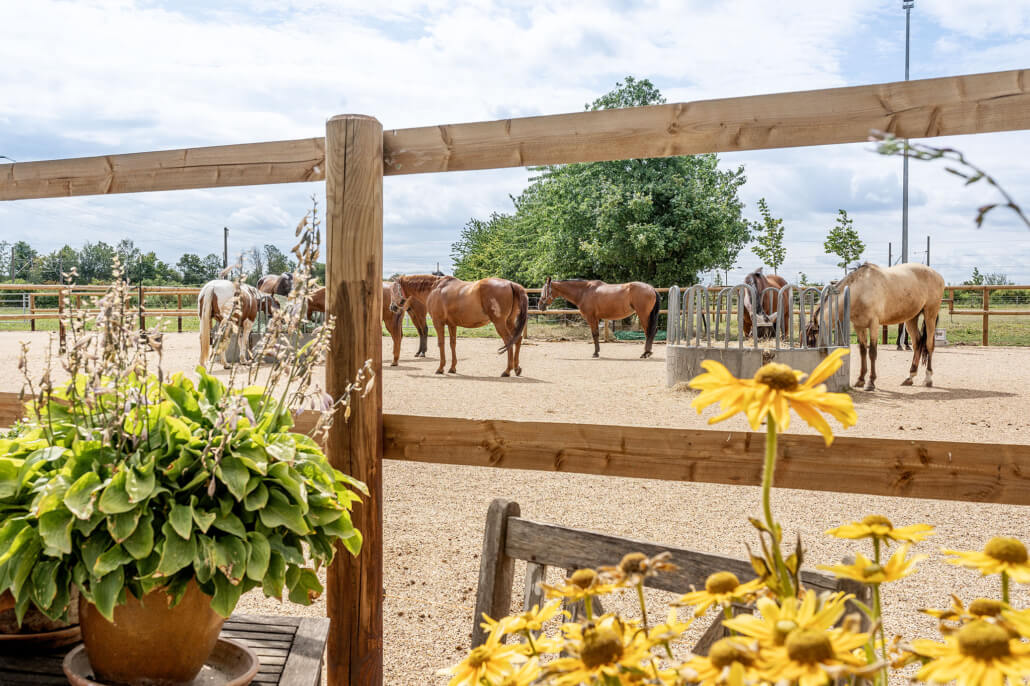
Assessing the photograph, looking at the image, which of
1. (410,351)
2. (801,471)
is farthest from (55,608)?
(410,351)

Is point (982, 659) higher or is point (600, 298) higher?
point (600, 298)

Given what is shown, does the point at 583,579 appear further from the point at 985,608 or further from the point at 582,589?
the point at 985,608

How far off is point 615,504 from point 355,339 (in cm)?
283

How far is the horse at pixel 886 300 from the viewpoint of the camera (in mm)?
7340

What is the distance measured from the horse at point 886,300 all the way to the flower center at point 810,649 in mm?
7359

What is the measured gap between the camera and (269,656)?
1134 mm

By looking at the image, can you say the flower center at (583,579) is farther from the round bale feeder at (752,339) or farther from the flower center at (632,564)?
the round bale feeder at (752,339)

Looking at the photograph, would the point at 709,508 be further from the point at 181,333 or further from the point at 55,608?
the point at 181,333

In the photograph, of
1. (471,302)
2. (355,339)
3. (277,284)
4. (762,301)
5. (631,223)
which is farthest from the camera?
(631,223)

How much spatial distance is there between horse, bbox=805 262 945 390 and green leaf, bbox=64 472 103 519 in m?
7.11

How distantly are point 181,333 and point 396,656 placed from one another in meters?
15.4

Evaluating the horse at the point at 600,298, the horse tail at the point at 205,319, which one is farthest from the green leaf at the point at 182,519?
the horse at the point at 600,298

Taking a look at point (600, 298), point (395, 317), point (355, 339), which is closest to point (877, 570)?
point (355, 339)

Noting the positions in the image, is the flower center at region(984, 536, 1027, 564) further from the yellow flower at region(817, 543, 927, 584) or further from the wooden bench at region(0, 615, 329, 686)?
Result: the wooden bench at region(0, 615, 329, 686)
